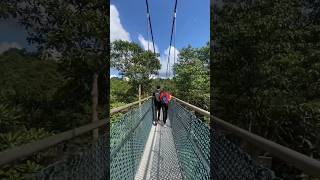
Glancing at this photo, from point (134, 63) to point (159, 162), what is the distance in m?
21.8

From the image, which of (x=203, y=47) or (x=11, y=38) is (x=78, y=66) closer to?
(x=11, y=38)

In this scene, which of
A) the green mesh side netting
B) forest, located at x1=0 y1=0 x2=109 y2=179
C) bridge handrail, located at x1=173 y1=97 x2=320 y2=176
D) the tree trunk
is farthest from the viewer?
forest, located at x1=0 y1=0 x2=109 y2=179

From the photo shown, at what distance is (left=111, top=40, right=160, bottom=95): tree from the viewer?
23233 mm

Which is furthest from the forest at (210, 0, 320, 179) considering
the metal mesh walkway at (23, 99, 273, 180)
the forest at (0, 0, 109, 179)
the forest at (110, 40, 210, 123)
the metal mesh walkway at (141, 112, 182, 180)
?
the metal mesh walkway at (23, 99, 273, 180)

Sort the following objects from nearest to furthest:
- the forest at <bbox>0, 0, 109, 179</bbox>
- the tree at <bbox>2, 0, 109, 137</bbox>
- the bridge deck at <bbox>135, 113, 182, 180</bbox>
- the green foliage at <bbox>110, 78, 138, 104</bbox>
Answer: the bridge deck at <bbox>135, 113, 182, 180</bbox> → the forest at <bbox>0, 0, 109, 179</bbox> → the tree at <bbox>2, 0, 109, 137</bbox> → the green foliage at <bbox>110, 78, 138, 104</bbox>

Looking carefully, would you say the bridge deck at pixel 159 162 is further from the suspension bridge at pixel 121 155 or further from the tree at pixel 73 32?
the tree at pixel 73 32

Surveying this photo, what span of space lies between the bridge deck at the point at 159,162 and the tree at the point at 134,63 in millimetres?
15477

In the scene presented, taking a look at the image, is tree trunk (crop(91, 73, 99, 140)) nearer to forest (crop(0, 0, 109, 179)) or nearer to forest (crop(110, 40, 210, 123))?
forest (crop(0, 0, 109, 179))

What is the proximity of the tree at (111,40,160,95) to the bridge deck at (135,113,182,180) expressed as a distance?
1548 centimetres

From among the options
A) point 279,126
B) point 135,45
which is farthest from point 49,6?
point 135,45

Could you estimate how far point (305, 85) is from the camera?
1527cm

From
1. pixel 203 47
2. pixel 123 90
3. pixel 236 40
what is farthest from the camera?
pixel 203 47

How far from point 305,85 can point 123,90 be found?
12.0 metres

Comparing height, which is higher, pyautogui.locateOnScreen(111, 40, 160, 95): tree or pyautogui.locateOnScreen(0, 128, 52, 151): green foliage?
pyautogui.locateOnScreen(111, 40, 160, 95): tree
